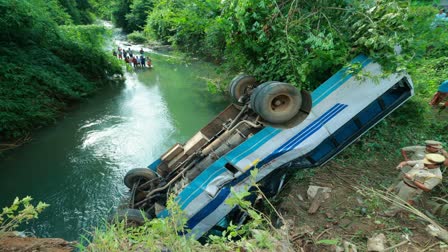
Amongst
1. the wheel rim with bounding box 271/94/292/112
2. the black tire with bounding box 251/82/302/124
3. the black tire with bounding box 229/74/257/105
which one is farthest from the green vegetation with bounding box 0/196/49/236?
the black tire with bounding box 229/74/257/105

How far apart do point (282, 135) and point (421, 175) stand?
5.64ft

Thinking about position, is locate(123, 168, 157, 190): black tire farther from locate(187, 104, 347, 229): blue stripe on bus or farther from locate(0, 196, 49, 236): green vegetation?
locate(0, 196, 49, 236): green vegetation

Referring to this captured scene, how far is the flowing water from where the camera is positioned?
5.71 metres

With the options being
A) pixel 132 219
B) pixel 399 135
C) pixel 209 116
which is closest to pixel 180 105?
pixel 209 116

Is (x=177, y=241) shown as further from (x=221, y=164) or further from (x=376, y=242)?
(x=376, y=242)

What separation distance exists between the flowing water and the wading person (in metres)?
4.91

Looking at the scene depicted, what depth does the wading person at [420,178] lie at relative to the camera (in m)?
2.94

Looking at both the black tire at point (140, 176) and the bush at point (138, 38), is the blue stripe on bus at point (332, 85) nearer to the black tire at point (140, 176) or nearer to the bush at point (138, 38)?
the black tire at point (140, 176)

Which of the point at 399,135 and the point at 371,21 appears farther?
the point at 399,135

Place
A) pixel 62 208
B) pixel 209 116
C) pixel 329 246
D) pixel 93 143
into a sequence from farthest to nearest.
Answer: pixel 209 116
pixel 93 143
pixel 62 208
pixel 329 246

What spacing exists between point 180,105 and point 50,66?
5.39 metres

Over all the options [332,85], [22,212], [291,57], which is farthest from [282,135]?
[22,212]

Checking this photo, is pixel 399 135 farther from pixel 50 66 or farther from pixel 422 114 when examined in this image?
pixel 50 66

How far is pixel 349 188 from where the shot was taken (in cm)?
379
